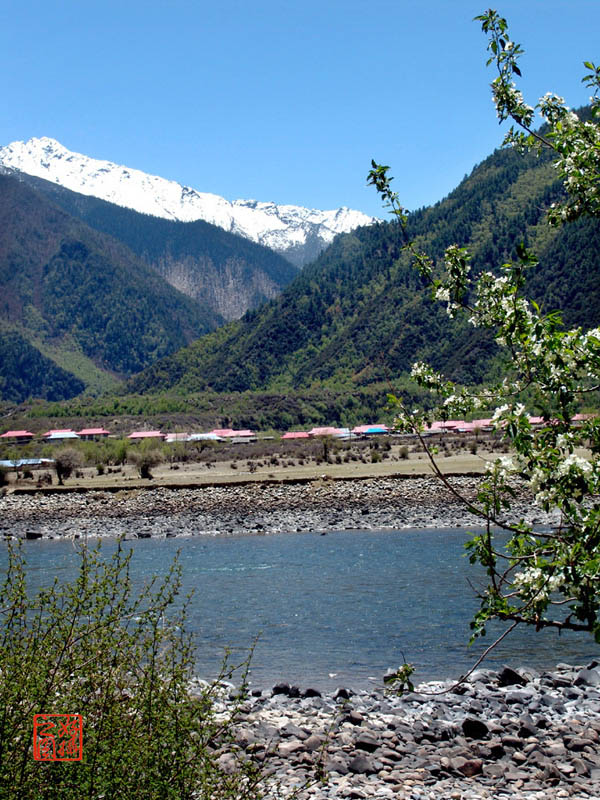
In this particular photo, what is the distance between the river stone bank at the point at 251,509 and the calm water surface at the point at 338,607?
4.35 meters

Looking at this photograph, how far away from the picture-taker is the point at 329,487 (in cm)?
4288

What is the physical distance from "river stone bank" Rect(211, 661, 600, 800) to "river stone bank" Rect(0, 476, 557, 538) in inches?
785

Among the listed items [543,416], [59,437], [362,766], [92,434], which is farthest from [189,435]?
[543,416]

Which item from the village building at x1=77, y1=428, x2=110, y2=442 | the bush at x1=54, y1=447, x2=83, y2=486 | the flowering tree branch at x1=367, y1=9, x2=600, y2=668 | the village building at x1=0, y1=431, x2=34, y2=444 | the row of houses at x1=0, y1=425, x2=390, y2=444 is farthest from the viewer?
the village building at x1=77, y1=428, x2=110, y2=442

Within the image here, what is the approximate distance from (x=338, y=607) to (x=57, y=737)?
46.1ft

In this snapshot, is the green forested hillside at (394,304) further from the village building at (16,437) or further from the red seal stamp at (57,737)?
the red seal stamp at (57,737)

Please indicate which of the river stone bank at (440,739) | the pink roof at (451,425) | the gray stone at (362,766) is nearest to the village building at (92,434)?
the pink roof at (451,425)

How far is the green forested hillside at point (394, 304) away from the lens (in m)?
107

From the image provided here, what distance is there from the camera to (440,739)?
922cm

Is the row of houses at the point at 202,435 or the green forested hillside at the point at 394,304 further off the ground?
the green forested hillside at the point at 394,304

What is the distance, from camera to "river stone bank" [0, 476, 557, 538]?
34844 mm

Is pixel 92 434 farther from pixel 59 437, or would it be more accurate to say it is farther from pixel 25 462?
pixel 25 462

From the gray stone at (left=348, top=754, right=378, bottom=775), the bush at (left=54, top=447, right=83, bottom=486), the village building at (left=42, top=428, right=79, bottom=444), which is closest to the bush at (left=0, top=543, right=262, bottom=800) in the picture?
the gray stone at (left=348, top=754, right=378, bottom=775)

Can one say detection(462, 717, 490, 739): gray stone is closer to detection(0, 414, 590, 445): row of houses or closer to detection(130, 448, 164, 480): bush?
detection(130, 448, 164, 480): bush
